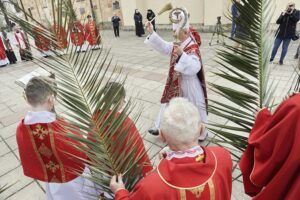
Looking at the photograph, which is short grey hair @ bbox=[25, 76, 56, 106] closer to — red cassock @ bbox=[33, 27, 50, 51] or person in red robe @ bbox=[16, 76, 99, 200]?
person in red robe @ bbox=[16, 76, 99, 200]

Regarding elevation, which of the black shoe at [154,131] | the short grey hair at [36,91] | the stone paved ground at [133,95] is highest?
the short grey hair at [36,91]

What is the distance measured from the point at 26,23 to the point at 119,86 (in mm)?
598

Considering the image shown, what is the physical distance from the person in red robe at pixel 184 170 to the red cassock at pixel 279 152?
0.57 ft

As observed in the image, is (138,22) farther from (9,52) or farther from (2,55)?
(2,55)

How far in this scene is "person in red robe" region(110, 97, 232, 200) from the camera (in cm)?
115

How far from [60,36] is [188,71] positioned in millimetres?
2087

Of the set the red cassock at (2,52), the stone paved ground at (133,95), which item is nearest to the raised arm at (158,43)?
the stone paved ground at (133,95)

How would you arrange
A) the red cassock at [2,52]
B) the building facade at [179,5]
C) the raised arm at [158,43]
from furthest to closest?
1. the building facade at [179,5]
2. the red cassock at [2,52]
3. the raised arm at [158,43]

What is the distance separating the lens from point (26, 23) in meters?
1.27

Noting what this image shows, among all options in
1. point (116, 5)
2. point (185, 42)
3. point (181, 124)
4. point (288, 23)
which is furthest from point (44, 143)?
point (116, 5)

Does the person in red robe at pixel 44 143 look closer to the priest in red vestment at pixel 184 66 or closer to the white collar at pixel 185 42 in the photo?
the priest in red vestment at pixel 184 66

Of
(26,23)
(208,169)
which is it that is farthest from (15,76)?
(208,169)

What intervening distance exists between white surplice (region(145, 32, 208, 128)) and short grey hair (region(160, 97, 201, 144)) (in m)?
1.95

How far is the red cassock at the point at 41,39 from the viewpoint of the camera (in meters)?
1.31
